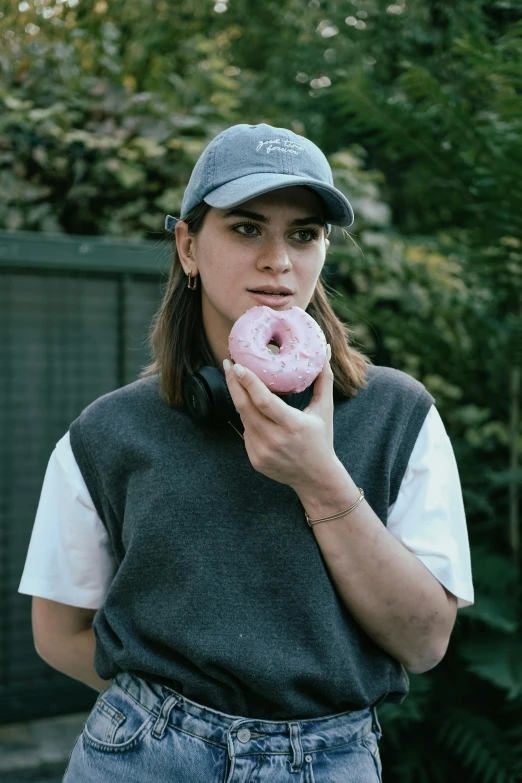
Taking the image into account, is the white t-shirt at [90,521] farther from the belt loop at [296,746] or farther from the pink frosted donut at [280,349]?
the belt loop at [296,746]

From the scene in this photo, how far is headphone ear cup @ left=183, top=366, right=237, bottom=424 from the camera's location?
1805 millimetres

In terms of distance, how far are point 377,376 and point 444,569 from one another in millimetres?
473

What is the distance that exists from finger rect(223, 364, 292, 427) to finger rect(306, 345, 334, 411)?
0.30ft

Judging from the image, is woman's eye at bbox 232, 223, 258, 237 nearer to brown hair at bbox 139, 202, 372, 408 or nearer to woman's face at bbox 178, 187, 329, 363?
woman's face at bbox 178, 187, 329, 363

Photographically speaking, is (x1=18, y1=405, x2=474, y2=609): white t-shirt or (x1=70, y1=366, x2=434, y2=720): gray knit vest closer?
(x1=70, y1=366, x2=434, y2=720): gray knit vest

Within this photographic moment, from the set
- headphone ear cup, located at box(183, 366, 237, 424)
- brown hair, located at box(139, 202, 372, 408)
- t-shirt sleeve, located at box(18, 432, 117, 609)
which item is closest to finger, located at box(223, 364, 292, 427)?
headphone ear cup, located at box(183, 366, 237, 424)

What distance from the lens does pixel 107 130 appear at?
4934mm

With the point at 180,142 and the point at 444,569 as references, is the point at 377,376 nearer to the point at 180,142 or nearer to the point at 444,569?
the point at 444,569

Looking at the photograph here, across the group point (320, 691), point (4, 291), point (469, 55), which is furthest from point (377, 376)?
point (4, 291)

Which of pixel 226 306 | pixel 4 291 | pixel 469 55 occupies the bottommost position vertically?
pixel 4 291

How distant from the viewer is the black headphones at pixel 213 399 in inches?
71.1

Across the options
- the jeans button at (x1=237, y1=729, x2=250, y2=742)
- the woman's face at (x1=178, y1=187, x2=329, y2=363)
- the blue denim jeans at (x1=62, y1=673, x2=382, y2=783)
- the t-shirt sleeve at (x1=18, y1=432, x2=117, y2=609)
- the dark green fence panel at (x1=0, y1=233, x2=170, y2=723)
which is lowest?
the dark green fence panel at (x1=0, y1=233, x2=170, y2=723)

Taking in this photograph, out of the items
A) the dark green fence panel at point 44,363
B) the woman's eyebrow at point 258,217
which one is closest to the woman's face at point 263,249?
the woman's eyebrow at point 258,217

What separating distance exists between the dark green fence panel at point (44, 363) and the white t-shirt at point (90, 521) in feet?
7.64
